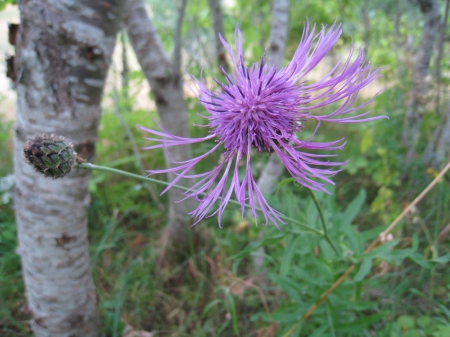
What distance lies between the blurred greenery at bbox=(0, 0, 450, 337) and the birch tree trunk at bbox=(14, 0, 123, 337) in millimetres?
409

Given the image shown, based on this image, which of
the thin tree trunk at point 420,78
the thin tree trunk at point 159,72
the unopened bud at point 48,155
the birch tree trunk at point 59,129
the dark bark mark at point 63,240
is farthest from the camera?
the thin tree trunk at point 420,78

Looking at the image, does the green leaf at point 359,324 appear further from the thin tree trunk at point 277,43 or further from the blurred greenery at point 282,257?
the thin tree trunk at point 277,43

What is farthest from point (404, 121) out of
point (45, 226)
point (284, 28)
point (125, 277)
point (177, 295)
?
point (45, 226)

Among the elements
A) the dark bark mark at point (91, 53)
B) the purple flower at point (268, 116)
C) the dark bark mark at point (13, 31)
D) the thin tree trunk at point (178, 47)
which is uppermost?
the thin tree trunk at point (178, 47)

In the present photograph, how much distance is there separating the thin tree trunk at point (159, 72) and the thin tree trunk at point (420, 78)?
65.9 inches

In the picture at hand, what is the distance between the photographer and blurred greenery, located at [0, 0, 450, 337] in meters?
1.39

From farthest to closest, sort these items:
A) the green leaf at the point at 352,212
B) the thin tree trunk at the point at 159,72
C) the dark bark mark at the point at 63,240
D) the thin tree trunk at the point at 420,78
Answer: the thin tree trunk at the point at 420,78 < the thin tree trunk at the point at 159,72 < the green leaf at the point at 352,212 < the dark bark mark at the point at 63,240

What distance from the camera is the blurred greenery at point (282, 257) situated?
1.39 meters

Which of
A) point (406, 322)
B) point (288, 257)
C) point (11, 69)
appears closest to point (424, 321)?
point (406, 322)

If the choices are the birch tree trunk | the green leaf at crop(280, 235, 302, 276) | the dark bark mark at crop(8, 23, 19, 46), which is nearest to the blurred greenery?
the green leaf at crop(280, 235, 302, 276)

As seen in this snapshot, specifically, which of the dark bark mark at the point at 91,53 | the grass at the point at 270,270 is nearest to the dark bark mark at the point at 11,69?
the dark bark mark at the point at 91,53

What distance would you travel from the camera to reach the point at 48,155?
37.3 inches

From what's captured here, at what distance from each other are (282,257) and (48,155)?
0.91 metres

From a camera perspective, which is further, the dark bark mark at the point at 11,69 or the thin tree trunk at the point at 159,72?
the thin tree trunk at the point at 159,72
